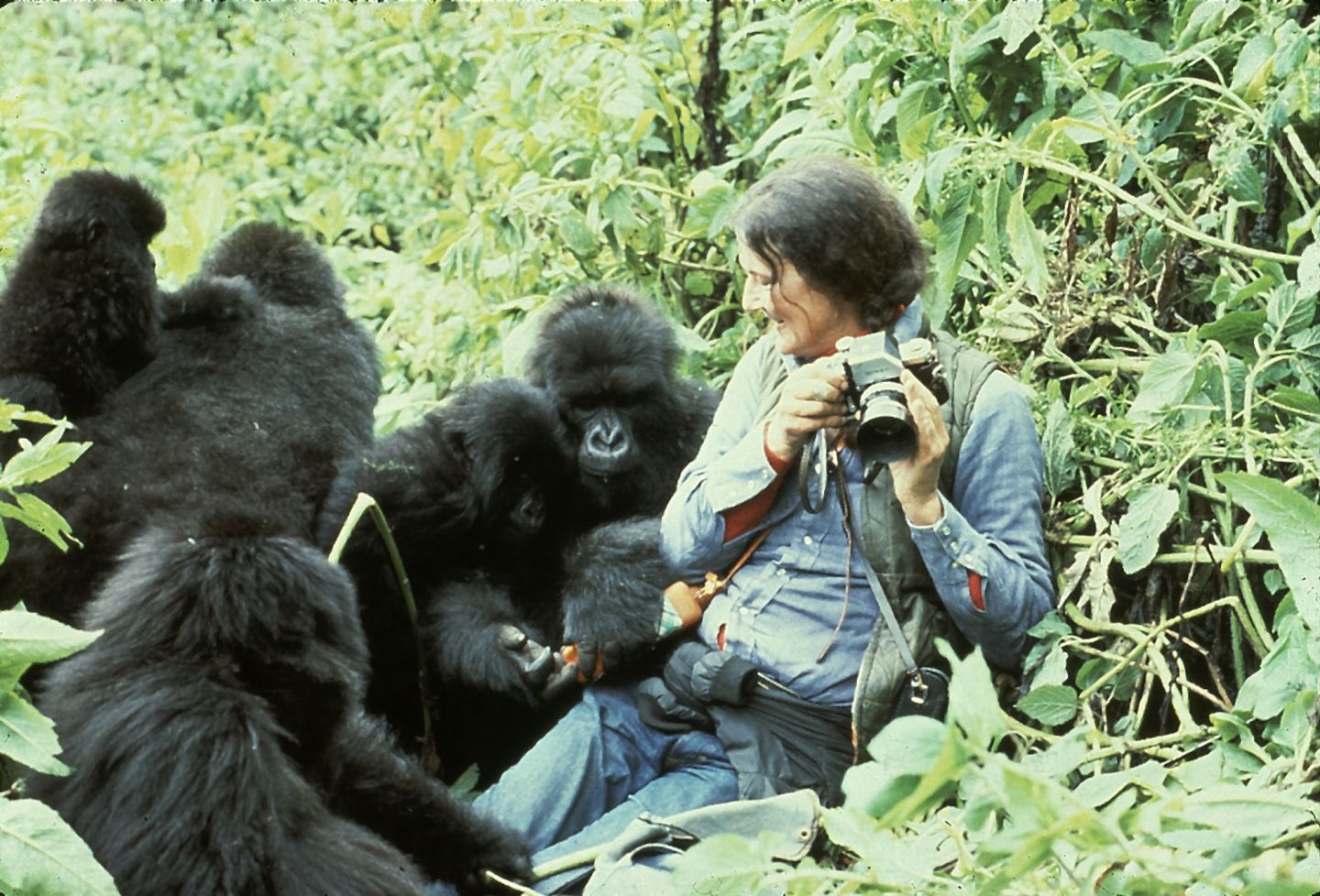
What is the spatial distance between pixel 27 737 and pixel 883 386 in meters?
1.61

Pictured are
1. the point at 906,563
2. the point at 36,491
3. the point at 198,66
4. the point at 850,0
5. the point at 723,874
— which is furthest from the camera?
the point at 198,66

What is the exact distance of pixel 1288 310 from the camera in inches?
126

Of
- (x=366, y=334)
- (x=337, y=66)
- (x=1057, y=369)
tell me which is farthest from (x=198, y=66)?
(x=1057, y=369)

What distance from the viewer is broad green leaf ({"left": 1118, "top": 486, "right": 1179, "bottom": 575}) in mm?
3037

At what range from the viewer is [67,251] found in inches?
152

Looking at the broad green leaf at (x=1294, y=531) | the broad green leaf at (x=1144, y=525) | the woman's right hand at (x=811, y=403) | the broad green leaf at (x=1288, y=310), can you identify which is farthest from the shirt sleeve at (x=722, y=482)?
the broad green leaf at (x=1294, y=531)

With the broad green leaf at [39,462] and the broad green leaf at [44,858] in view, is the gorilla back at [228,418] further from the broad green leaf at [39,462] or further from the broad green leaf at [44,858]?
the broad green leaf at [44,858]

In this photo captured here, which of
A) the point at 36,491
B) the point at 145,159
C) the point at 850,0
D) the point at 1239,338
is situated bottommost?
the point at 145,159

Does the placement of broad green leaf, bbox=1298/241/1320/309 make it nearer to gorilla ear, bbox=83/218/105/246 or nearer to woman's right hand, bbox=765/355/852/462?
woman's right hand, bbox=765/355/852/462

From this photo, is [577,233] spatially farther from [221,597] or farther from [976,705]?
[976,705]

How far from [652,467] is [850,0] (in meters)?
1.28

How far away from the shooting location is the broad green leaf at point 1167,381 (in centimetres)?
313

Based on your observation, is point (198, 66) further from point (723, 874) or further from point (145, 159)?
point (723, 874)

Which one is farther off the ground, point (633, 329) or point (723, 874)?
point (723, 874)
